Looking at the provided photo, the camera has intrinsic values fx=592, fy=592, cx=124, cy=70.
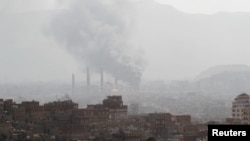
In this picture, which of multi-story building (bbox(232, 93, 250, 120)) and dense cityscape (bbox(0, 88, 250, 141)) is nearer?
dense cityscape (bbox(0, 88, 250, 141))

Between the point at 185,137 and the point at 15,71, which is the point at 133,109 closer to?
the point at 185,137

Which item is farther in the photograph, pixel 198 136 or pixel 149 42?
pixel 149 42

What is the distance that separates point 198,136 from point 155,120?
4812 millimetres

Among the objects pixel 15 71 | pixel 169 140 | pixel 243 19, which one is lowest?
pixel 169 140

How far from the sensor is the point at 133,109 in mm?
38500

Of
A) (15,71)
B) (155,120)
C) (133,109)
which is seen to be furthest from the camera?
(15,71)

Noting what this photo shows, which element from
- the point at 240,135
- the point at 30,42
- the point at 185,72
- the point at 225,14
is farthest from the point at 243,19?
the point at 240,135

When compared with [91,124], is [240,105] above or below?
above

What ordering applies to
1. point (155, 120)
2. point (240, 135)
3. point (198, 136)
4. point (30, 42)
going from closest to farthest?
1. point (240, 135)
2. point (198, 136)
3. point (155, 120)
4. point (30, 42)

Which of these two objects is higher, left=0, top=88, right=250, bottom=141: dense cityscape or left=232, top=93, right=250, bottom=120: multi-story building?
left=232, top=93, right=250, bottom=120: multi-story building

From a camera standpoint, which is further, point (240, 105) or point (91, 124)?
point (240, 105)

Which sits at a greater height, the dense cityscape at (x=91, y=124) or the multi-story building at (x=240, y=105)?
the multi-story building at (x=240, y=105)

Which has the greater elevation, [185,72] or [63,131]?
[185,72]

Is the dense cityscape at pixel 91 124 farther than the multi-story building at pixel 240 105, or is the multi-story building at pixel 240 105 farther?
the multi-story building at pixel 240 105
